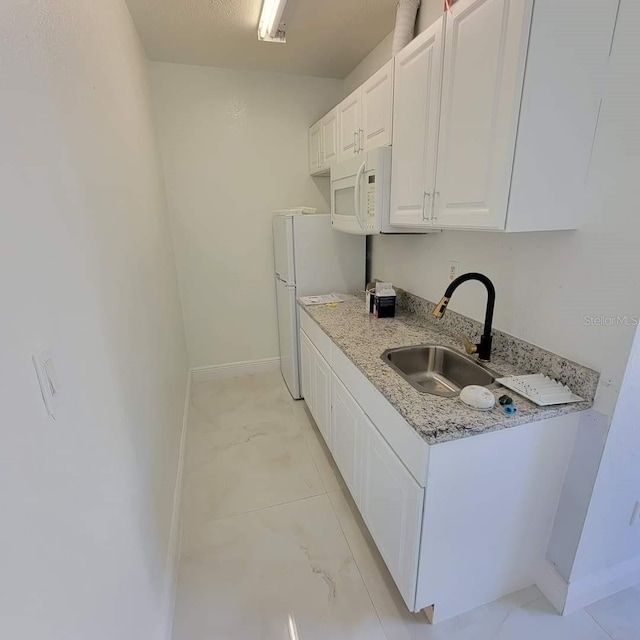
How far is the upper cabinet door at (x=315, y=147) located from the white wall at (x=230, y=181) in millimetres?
87

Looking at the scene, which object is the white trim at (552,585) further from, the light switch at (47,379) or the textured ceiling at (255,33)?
the textured ceiling at (255,33)

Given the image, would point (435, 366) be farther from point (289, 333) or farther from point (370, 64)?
point (370, 64)

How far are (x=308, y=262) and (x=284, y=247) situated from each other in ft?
0.73

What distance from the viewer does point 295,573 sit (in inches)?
62.2

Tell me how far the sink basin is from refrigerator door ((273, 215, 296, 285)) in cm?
126

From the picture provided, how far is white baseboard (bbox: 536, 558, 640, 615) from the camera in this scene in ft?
4.57

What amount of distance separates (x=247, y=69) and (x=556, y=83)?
2518 millimetres

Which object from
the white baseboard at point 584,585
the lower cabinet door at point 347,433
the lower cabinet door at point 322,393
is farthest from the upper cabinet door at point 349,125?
the white baseboard at point 584,585

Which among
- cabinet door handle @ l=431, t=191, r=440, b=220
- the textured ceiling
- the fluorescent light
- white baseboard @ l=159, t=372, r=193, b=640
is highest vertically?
the textured ceiling

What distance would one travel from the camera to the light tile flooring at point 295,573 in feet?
4.45


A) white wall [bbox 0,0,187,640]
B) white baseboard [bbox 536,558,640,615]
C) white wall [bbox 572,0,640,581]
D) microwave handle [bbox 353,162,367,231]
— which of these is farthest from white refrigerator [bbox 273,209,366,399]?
white baseboard [bbox 536,558,640,615]

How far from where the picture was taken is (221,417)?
2.79m

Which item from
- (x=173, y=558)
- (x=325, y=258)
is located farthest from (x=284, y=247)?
(x=173, y=558)

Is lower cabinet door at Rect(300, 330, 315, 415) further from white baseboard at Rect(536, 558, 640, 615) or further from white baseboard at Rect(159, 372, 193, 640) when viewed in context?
white baseboard at Rect(536, 558, 640, 615)
